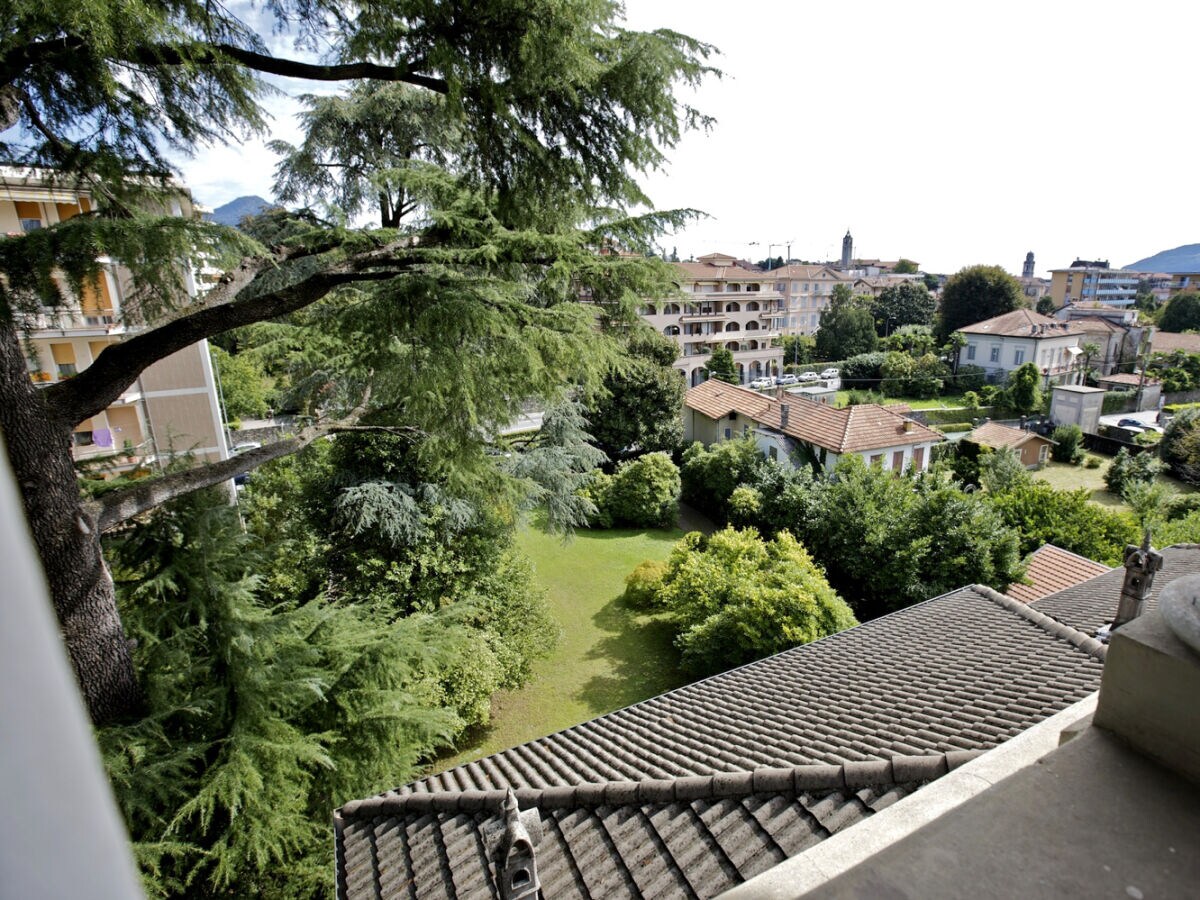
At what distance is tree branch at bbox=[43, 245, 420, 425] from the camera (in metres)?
5.05

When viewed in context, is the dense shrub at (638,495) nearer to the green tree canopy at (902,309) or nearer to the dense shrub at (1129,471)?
the dense shrub at (1129,471)

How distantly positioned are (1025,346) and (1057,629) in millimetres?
40305

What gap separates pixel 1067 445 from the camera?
27125 mm

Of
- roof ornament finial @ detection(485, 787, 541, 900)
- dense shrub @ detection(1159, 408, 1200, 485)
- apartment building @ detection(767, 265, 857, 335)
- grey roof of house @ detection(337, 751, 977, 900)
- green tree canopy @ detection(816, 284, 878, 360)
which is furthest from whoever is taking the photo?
apartment building @ detection(767, 265, 857, 335)

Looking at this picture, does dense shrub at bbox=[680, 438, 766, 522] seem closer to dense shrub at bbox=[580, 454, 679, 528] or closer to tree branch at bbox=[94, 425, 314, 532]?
dense shrub at bbox=[580, 454, 679, 528]

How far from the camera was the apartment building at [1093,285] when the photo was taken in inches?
3196

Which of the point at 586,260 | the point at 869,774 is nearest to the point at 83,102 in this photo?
the point at 586,260

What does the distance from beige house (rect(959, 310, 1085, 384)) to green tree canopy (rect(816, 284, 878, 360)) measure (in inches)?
280

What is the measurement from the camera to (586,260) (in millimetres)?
5402

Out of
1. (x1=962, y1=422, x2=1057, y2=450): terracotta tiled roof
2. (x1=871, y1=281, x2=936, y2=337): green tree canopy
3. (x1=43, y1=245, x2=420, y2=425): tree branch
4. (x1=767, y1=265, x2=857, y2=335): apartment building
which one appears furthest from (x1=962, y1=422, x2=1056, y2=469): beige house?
(x1=871, y1=281, x2=936, y2=337): green tree canopy

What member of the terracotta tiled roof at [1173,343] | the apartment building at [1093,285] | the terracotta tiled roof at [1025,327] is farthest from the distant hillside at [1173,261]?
the terracotta tiled roof at [1025,327]

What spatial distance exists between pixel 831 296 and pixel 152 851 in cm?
6016

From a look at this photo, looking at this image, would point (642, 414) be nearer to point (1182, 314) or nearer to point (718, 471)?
point (718, 471)

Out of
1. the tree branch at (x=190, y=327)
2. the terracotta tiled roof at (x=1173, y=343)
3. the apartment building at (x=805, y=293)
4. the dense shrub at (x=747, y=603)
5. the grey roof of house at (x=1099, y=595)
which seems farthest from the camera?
the apartment building at (x=805, y=293)
